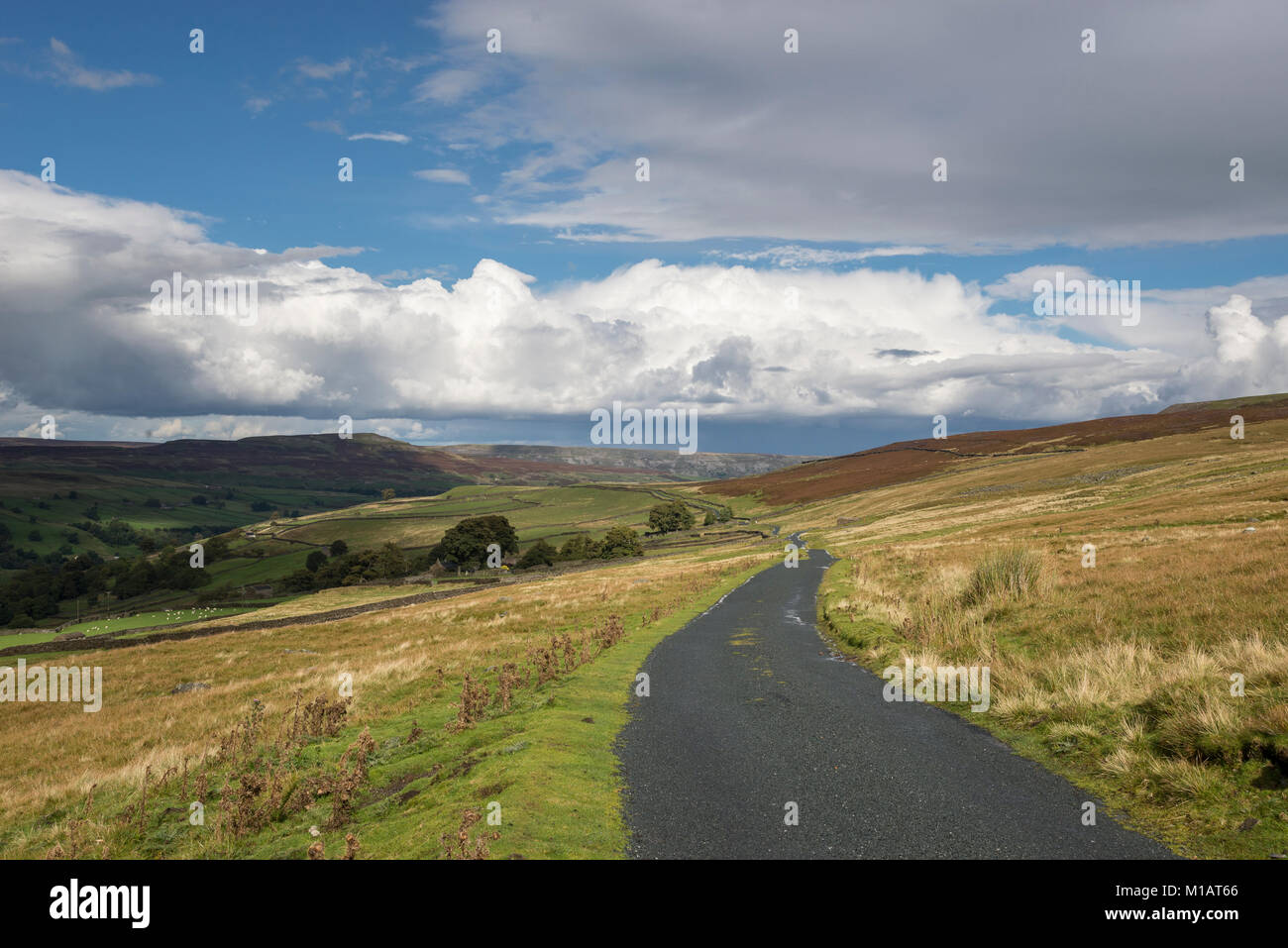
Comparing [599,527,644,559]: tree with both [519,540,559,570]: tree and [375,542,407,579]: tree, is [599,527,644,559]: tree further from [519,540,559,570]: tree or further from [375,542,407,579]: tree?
[375,542,407,579]: tree

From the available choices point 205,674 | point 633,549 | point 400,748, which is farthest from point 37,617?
point 400,748

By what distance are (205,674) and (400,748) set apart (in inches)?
1023

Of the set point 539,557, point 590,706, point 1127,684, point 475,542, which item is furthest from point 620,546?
point 1127,684

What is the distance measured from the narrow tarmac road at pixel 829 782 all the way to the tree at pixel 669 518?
12602cm

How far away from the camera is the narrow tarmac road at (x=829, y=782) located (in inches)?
335

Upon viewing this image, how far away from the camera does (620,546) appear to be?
4166 inches

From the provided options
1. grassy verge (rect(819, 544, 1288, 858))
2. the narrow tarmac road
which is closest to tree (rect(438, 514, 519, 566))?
grassy verge (rect(819, 544, 1288, 858))

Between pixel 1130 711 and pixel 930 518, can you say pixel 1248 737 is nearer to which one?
pixel 1130 711

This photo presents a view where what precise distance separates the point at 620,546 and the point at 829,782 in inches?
3760

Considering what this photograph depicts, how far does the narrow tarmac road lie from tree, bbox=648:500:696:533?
126019mm

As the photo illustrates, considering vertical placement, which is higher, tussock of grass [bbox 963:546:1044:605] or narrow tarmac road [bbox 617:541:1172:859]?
tussock of grass [bbox 963:546:1044:605]

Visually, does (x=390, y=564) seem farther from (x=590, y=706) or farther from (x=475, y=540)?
(x=590, y=706)

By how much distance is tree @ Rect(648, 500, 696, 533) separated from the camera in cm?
14488

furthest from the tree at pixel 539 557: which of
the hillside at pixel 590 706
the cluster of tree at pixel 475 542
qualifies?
the hillside at pixel 590 706
